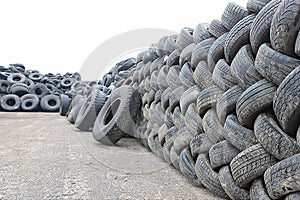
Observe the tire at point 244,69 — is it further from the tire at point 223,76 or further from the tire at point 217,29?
the tire at point 217,29

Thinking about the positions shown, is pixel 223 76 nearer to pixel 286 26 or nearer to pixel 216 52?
pixel 216 52

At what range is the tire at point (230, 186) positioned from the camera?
0.95m

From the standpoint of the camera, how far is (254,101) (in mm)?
878

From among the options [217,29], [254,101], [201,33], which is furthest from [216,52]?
[254,101]

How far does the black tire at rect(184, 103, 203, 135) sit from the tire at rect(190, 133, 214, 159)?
3cm

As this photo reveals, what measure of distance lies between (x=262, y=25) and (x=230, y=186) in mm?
566

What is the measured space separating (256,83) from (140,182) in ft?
2.49

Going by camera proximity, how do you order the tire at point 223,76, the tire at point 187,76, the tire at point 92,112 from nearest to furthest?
the tire at point 223,76 < the tire at point 187,76 < the tire at point 92,112

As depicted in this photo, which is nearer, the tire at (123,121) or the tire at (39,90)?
the tire at (123,121)

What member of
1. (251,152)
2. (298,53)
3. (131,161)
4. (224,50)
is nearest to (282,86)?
(298,53)

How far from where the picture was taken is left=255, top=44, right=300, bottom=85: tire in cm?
78

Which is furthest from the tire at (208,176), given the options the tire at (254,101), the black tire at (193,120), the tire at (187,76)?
the tire at (187,76)

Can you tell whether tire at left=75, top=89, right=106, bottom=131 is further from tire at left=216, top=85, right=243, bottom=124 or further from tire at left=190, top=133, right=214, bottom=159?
tire at left=216, top=85, right=243, bottom=124

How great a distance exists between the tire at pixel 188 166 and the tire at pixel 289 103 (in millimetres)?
589
